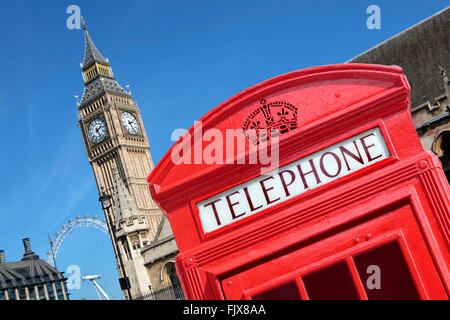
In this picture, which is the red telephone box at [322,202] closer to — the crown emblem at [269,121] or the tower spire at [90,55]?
the crown emblem at [269,121]

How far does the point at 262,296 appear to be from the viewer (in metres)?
3.08

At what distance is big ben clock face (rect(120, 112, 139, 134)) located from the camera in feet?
238

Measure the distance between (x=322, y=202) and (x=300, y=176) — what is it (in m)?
0.22

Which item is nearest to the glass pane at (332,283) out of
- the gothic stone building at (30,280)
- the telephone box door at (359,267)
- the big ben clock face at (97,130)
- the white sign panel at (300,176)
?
the telephone box door at (359,267)

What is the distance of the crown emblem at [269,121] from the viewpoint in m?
3.24

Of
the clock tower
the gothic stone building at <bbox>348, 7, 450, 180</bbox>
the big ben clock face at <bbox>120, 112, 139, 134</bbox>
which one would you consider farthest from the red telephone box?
the big ben clock face at <bbox>120, 112, 139, 134</bbox>

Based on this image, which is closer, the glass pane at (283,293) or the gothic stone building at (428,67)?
the glass pane at (283,293)

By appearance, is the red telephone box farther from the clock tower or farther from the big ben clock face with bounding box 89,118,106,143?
the big ben clock face with bounding box 89,118,106,143

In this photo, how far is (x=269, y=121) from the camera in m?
3.29

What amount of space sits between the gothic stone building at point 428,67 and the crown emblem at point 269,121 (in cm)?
1933

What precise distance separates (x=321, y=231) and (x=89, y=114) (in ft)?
244

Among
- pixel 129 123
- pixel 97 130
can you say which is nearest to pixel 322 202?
pixel 129 123
